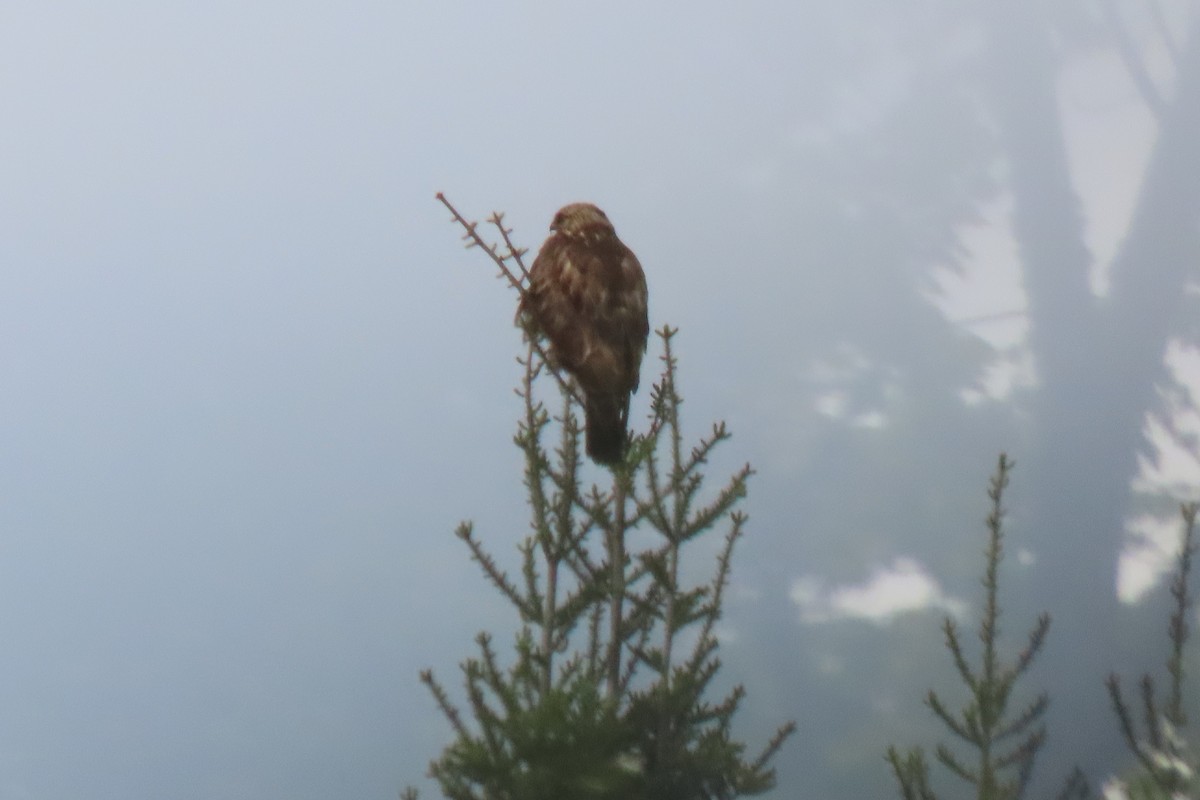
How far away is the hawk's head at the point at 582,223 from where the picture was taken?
359cm

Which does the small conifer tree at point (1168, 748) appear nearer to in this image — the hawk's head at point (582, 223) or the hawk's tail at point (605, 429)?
the hawk's tail at point (605, 429)

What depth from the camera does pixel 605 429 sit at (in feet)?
10.5

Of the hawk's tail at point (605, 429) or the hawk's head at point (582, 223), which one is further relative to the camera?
the hawk's head at point (582, 223)

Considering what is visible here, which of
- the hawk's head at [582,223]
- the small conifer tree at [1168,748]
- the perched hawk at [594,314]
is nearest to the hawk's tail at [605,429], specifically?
the perched hawk at [594,314]

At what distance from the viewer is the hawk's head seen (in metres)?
3.59

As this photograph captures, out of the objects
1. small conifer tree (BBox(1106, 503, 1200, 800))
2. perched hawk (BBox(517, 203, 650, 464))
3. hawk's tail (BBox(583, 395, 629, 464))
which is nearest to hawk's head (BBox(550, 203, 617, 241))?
perched hawk (BBox(517, 203, 650, 464))

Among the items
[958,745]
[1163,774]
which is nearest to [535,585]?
[1163,774]

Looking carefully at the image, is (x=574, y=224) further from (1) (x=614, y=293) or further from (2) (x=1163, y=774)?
(2) (x=1163, y=774)

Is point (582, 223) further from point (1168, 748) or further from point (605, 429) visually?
point (1168, 748)

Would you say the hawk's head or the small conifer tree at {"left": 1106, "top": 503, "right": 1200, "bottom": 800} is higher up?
the hawk's head

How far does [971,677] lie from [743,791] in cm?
106

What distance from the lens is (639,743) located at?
3.17 m

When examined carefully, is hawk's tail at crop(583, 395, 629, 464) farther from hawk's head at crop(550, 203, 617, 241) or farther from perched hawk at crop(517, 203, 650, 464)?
hawk's head at crop(550, 203, 617, 241)

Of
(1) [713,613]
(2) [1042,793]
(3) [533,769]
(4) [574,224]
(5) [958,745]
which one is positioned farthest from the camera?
(5) [958,745]
